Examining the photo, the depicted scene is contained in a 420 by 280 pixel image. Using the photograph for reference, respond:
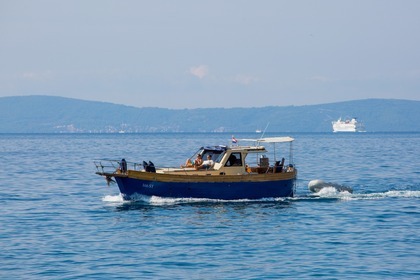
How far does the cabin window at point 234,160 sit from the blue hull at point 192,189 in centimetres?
119

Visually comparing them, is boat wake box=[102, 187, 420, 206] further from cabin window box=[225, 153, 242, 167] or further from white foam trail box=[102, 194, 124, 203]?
cabin window box=[225, 153, 242, 167]

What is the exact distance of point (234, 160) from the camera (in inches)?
1849

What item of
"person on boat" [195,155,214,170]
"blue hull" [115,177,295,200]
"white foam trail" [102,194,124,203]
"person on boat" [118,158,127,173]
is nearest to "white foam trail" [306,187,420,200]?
"blue hull" [115,177,295,200]

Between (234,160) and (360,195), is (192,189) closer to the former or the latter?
(234,160)

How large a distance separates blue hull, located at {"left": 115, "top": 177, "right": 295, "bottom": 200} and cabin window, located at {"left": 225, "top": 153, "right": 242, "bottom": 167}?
119cm

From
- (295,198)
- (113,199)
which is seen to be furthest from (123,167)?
(295,198)

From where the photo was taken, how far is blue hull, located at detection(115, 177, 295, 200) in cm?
4550

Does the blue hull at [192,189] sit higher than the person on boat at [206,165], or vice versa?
the person on boat at [206,165]

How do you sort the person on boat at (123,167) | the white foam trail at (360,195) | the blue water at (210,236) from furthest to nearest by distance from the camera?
the white foam trail at (360,195) < the person on boat at (123,167) < the blue water at (210,236)

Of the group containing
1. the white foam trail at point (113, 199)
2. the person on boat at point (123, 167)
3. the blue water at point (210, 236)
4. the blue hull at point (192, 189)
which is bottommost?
the blue water at point (210, 236)

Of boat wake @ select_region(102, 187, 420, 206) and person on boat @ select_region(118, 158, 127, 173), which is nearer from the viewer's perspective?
person on boat @ select_region(118, 158, 127, 173)

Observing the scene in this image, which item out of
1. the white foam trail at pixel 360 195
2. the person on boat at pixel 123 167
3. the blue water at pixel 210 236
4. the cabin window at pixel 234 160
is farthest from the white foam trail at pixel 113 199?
the white foam trail at pixel 360 195

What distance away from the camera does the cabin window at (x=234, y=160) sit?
4678cm

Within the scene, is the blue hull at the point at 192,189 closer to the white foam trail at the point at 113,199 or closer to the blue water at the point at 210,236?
the blue water at the point at 210,236
